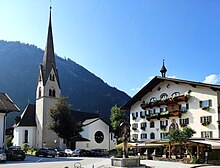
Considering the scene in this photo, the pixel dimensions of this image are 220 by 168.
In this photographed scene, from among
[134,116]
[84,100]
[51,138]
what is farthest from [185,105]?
[84,100]

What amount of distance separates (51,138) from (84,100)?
2677 inches

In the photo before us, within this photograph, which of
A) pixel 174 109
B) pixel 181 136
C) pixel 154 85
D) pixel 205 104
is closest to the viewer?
pixel 181 136

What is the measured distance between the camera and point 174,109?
4534 cm

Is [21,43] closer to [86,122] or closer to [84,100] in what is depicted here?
[84,100]

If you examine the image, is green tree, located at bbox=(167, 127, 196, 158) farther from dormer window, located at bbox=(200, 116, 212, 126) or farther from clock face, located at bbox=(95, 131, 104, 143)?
clock face, located at bbox=(95, 131, 104, 143)

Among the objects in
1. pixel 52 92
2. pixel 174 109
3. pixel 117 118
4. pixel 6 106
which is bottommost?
pixel 117 118

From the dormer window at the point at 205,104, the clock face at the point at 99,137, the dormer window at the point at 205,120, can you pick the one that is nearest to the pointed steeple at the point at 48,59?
the clock face at the point at 99,137

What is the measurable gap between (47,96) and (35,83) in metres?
67.7

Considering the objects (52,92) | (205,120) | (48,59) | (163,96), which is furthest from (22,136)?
(205,120)

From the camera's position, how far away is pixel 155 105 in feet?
159

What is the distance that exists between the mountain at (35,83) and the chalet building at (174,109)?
6361 centimetres

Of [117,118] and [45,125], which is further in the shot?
[117,118]

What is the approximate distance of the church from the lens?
223 feet

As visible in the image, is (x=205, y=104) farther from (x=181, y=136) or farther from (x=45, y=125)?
(x=45, y=125)
